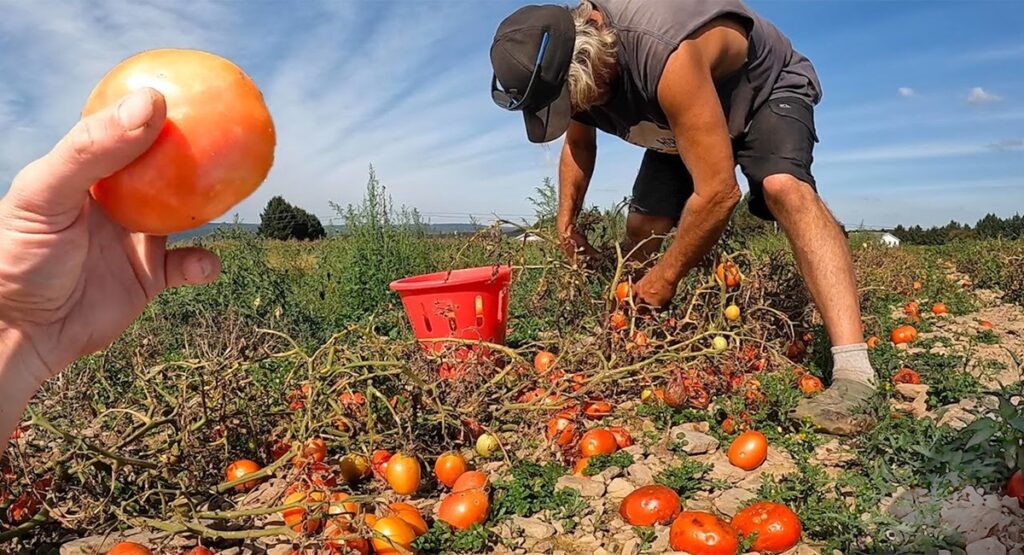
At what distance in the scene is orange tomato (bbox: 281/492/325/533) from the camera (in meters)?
1.84

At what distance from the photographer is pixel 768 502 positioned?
2.02 meters

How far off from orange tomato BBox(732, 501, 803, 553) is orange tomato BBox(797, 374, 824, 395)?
1.04 m

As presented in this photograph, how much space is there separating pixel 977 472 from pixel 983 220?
56.2 feet

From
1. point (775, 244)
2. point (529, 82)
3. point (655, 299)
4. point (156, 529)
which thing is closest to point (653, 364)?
point (655, 299)

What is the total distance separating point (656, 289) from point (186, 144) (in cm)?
239

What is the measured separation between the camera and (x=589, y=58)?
306 cm

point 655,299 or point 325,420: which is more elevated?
point 655,299

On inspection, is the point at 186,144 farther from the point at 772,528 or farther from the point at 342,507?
the point at 772,528

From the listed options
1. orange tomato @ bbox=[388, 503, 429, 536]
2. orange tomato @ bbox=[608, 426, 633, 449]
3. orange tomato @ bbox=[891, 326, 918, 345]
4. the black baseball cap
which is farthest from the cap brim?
orange tomato @ bbox=[891, 326, 918, 345]

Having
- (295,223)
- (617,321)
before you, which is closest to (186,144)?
(617,321)

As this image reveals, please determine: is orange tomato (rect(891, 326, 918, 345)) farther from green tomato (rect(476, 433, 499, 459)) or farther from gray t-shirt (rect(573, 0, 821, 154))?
green tomato (rect(476, 433, 499, 459))

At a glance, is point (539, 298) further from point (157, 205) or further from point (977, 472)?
point (157, 205)

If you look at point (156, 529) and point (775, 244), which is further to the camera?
point (775, 244)

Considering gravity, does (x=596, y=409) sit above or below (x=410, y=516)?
above
